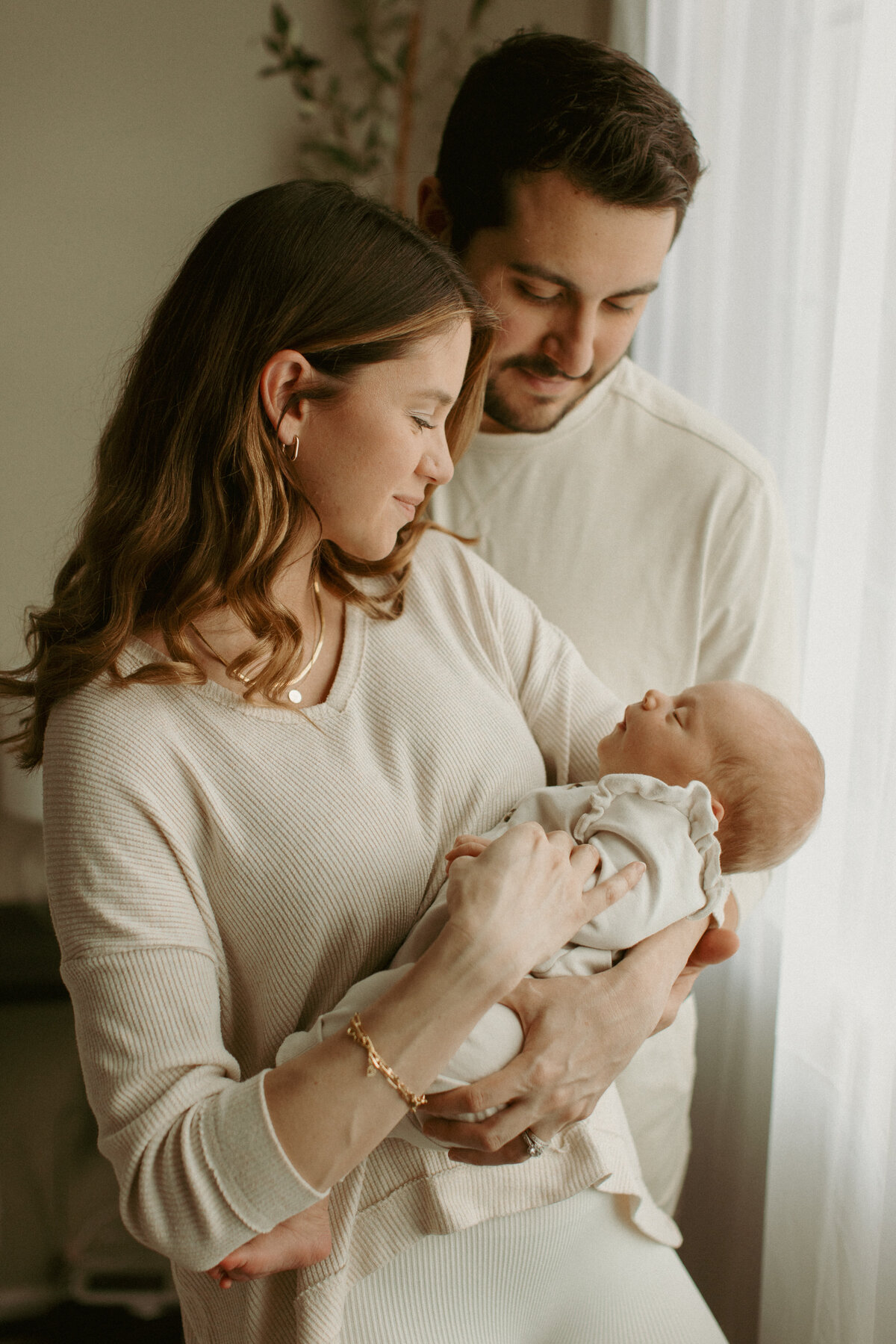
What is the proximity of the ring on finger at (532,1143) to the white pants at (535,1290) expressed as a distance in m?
0.15

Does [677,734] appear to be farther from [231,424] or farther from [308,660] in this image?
[231,424]

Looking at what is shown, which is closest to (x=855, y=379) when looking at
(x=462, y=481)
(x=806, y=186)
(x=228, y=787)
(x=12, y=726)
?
(x=806, y=186)

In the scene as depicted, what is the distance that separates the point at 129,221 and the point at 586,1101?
125 inches

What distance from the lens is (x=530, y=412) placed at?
1680 mm

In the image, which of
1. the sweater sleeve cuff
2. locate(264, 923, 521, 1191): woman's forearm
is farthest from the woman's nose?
the sweater sleeve cuff

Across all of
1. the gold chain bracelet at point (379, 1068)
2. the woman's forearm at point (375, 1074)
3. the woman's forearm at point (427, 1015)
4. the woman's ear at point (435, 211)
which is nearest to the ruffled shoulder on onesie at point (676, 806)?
the woman's forearm at point (427, 1015)

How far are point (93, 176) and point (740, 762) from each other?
302cm

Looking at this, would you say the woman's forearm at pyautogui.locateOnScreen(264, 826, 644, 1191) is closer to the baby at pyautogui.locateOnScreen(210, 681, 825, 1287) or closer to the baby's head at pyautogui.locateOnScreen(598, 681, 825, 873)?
the baby at pyautogui.locateOnScreen(210, 681, 825, 1287)

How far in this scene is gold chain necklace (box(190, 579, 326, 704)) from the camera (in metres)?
1.30

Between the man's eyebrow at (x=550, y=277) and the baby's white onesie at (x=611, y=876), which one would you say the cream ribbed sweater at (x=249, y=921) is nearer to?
the baby's white onesie at (x=611, y=876)

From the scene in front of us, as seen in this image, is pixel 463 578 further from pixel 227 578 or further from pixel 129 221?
pixel 129 221

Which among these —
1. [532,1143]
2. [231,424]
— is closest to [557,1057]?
[532,1143]

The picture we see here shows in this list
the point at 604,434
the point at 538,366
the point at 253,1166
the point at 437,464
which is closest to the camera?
the point at 253,1166

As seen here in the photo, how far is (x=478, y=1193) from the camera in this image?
121 centimetres
